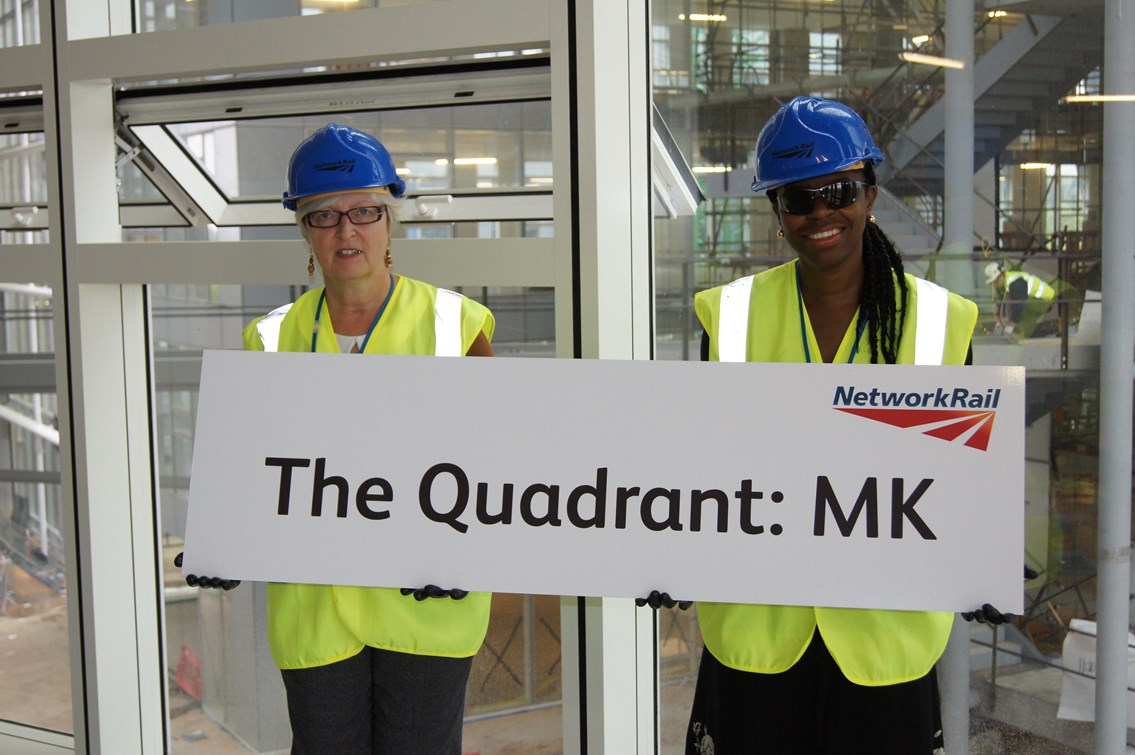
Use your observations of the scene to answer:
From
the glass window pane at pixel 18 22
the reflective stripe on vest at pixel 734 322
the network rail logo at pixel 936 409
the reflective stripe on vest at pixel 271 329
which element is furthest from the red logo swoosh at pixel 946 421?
the glass window pane at pixel 18 22

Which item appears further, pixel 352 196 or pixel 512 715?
pixel 512 715

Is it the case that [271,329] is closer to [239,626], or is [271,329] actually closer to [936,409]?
[936,409]

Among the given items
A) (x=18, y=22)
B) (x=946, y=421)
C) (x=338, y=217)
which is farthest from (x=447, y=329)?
(x=18, y=22)

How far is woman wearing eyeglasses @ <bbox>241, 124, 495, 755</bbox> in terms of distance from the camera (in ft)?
5.91

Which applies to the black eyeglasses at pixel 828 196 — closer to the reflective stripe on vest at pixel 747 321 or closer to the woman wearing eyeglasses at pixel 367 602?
the reflective stripe on vest at pixel 747 321

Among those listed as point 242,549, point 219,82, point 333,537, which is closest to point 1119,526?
point 333,537

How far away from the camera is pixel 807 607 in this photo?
164cm

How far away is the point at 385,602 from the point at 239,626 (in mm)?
1728

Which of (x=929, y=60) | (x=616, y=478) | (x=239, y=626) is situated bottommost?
(x=239, y=626)

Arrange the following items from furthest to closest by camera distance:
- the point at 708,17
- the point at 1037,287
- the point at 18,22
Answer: the point at 18,22
the point at 708,17
the point at 1037,287

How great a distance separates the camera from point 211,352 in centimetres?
189

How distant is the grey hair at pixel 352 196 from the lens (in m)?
1.81

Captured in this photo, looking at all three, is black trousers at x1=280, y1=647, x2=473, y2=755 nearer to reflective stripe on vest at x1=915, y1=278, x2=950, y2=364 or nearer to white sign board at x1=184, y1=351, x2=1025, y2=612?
white sign board at x1=184, y1=351, x2=1025, y2=612

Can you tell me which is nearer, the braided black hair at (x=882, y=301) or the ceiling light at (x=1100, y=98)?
the braided black hair at (x=882, y=301)
